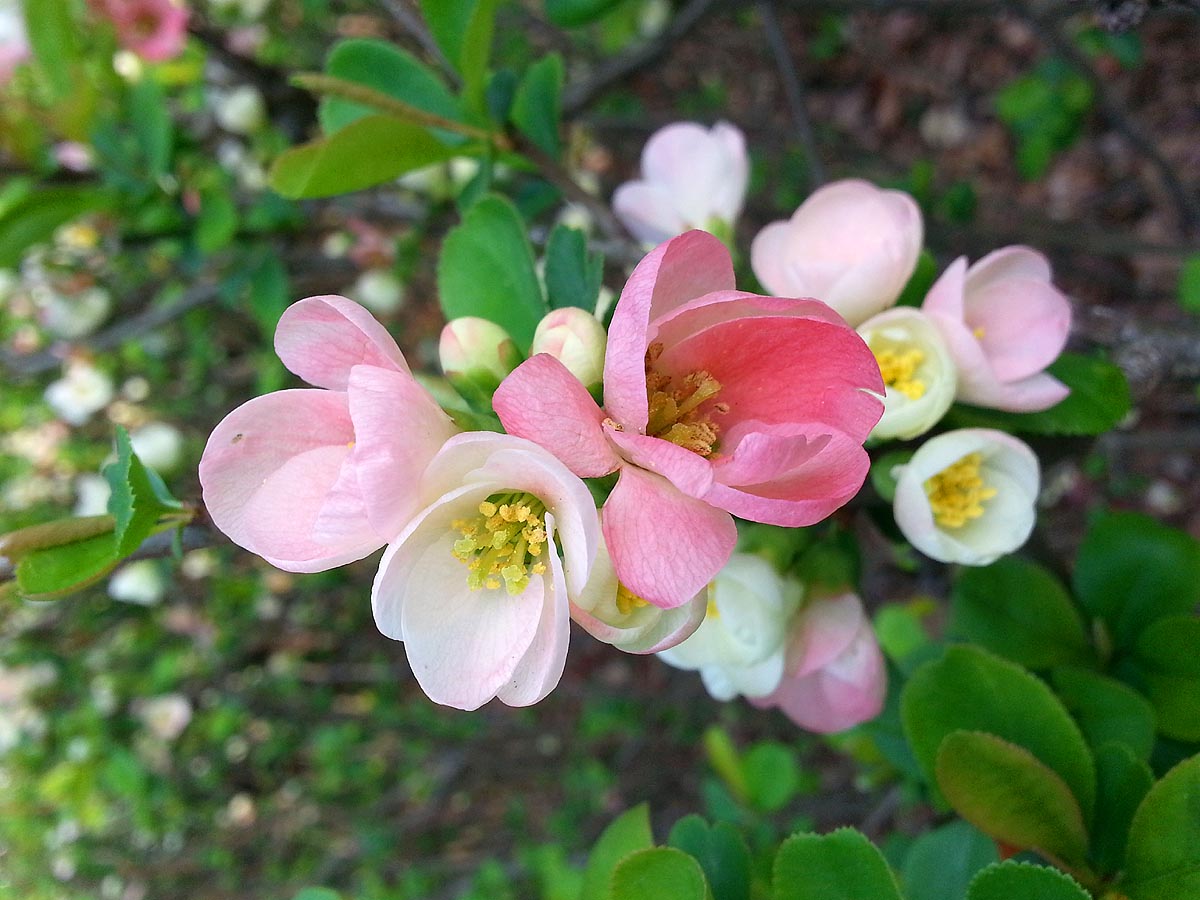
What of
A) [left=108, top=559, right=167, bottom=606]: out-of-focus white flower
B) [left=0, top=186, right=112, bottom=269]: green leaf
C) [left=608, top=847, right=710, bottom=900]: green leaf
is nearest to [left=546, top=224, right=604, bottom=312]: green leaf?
[left=608, top=847, right=710, bottom=900]: green leaf

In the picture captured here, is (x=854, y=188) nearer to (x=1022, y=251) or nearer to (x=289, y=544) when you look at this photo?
(x=1022, y=251)

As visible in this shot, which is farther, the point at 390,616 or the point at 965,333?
the point at 965,333

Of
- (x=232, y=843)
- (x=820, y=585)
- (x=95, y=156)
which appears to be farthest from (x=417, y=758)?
(x=820, y=585)

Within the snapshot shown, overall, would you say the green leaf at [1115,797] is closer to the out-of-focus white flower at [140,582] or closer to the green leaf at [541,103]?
the green leaf at [541,103]

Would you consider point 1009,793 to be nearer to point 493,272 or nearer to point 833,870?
point 833,870

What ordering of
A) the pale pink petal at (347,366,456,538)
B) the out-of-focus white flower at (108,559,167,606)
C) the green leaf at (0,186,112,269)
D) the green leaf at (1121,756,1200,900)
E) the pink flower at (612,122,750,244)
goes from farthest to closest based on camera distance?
1. the out-of-focus white flower at (108,559,167,606)
2. the green leaf at (0,186,112,269)
3. the pink flower at (612,122,750,244)
4. the green leaf at (1121,756,1200,900)
5. the pale pink petal at (347,366,456,538)

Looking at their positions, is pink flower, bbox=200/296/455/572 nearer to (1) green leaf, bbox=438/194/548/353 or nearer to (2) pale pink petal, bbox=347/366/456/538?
(2) pale pink petal, bbox=347/366/456/538
